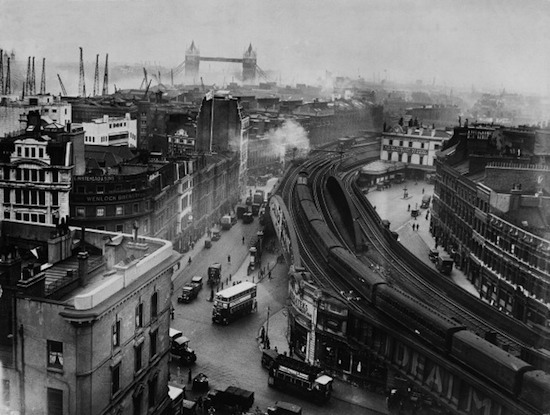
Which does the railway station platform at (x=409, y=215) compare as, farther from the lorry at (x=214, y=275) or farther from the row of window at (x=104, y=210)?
the row of window at (x=104, y=210)

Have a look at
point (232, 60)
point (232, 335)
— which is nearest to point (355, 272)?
point (232, 335)

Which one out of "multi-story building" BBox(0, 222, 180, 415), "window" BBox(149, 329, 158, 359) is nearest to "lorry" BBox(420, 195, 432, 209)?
"multi-story building" BBox(0, 222, 180, 415)

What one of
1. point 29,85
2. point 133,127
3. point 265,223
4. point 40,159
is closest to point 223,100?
point 133,127

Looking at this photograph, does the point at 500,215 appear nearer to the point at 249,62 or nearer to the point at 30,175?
the point at 30,175

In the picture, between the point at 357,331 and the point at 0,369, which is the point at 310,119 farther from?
the point at 0,369

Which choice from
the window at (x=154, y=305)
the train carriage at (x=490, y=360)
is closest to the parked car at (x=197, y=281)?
the window at (x=154, y=305)

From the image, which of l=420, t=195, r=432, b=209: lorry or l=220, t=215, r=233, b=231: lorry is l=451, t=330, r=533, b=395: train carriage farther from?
l=420, t=195, r=432, b=209: lorry
